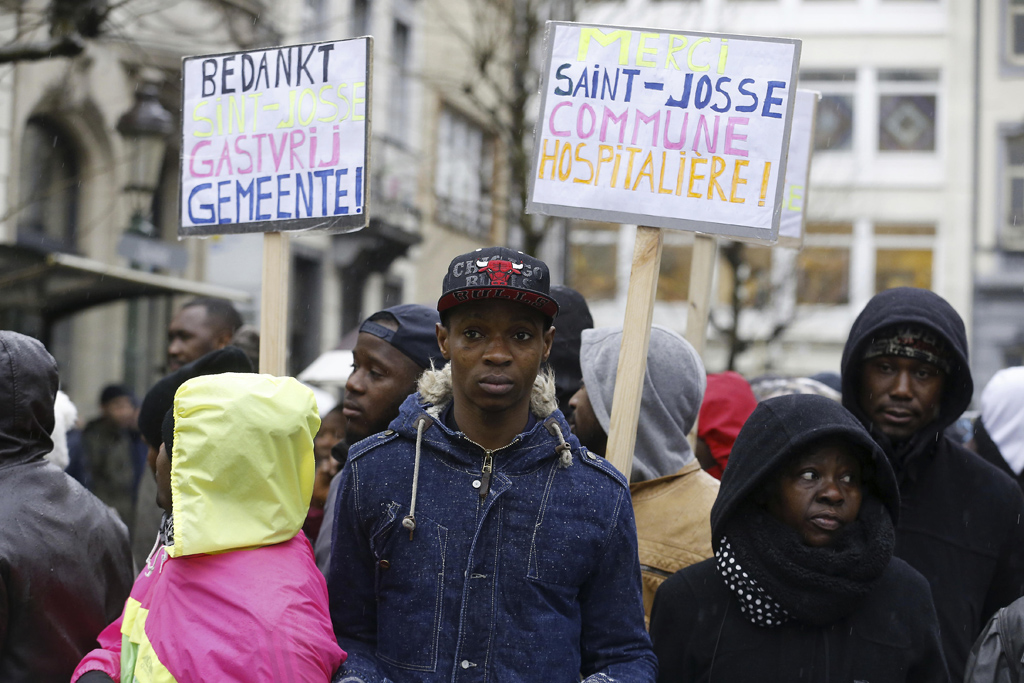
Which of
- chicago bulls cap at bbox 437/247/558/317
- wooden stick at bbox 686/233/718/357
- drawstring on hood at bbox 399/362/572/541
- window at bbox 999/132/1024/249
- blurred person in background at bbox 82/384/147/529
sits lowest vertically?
blurred person in background at bbox 82/384/147/529

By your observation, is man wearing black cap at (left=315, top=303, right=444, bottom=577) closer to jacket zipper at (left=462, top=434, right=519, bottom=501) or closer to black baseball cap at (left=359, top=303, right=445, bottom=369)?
black baseball cap at (left=359, top=303, right=445, bottom=369)

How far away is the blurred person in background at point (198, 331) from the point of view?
5.69 metres

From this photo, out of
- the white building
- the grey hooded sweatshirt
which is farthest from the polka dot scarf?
the white building

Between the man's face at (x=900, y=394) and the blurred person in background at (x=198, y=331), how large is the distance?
3.22m

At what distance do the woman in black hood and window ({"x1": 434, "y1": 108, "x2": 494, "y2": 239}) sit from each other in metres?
18.5

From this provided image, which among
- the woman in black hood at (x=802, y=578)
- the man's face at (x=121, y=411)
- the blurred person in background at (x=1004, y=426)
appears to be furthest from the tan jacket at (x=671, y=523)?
the man's face at (x=121, y=411)

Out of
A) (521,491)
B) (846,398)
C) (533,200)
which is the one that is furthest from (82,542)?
(846,398)

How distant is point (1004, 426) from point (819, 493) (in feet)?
6.94

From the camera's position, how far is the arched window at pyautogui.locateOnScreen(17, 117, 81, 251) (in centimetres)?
1195

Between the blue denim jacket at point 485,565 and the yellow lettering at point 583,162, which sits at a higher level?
the yellow lettering at point 583,162

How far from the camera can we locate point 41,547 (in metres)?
3.15

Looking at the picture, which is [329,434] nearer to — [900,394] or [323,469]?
[323,469]

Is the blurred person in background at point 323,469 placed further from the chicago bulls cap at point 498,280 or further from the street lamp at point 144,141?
the street lamp at point 144,141

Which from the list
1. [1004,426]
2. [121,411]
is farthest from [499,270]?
[121,411]
